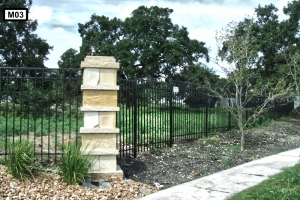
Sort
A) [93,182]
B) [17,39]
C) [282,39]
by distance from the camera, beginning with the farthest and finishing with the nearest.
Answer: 1. [17,39]
2. [282,39]
3. [93,182]

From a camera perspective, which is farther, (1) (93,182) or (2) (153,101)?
(2) (153,101)

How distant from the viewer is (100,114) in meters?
6.62

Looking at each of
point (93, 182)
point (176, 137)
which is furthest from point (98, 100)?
point (176, 137)

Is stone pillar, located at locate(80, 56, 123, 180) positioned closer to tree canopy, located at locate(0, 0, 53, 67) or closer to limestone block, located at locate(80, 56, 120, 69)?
limestone block, located at locate(80, 56, 120, 69)

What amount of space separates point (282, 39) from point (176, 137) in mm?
16274

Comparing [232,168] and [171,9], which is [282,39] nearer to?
[171,9]

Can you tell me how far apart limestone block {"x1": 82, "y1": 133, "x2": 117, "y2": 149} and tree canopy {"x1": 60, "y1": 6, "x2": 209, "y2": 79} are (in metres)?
24.7

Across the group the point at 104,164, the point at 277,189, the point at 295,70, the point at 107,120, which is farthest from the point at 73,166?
the point at 295,70

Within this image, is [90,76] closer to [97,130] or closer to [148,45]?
[97,130]

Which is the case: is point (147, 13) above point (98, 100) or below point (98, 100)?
above

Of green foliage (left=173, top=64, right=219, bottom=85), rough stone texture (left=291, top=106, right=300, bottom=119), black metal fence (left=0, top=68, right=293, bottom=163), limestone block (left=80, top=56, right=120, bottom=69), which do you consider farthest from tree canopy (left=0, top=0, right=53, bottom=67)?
limestone block (left=80, top=56, right=120, bottom=69)

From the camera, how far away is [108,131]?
6.59m

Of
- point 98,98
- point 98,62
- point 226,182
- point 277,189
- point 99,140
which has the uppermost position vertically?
point 98,62

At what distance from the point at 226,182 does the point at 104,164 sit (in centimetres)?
231
